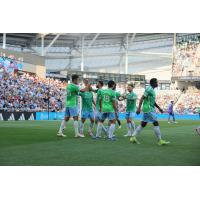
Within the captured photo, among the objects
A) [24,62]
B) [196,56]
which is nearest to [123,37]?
[196,56]

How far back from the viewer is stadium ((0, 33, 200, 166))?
977 centimetres

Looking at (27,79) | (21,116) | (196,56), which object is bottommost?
(21,116)

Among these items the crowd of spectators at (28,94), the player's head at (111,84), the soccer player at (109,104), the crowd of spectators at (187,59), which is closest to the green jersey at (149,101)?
the soccer player at (109,104)

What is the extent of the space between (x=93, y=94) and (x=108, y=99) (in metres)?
7.58

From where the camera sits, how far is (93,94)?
20.4 metres

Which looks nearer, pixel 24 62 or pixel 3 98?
pixel 3 98

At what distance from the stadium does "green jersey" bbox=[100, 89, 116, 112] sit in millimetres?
592

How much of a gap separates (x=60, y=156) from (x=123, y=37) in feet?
168

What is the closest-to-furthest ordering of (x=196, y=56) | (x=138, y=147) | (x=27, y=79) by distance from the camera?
(x=138, y=147), (x=27, y=79), (x=196, y=56)

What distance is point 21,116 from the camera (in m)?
28.8

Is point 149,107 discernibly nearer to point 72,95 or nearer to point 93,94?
point 72,95

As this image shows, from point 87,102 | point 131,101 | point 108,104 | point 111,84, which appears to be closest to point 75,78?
point 111,84
